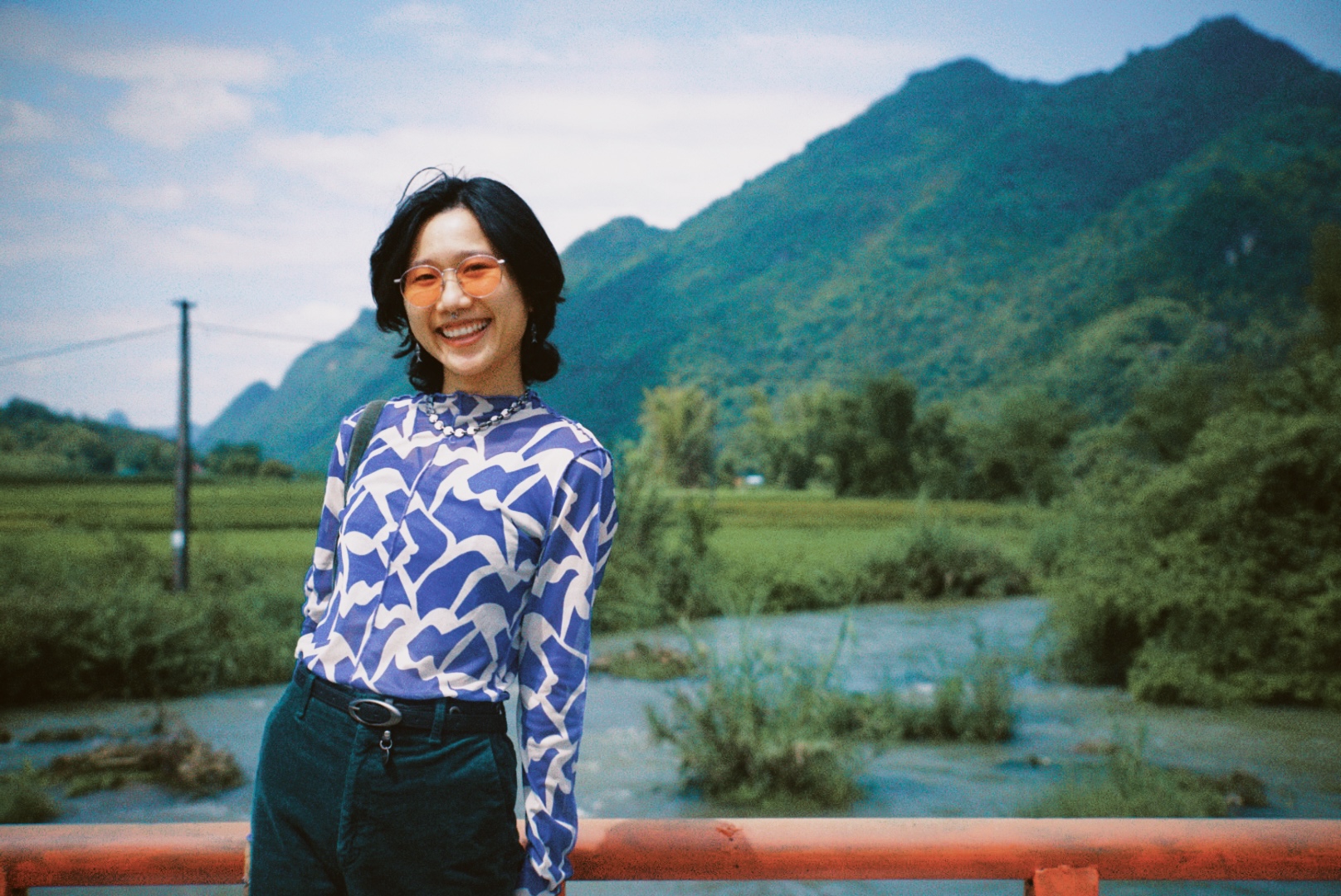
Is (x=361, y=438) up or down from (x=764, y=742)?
up

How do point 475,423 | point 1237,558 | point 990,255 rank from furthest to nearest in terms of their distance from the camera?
point 990,255
point 1237,558
point 475,423

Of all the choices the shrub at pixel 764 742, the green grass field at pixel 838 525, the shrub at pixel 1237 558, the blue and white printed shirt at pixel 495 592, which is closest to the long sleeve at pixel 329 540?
the blue and white printed shirt at pixel 495 592

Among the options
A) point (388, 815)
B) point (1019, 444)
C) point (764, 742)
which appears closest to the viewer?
point (388, 815)

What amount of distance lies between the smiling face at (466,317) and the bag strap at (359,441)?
110 millimetres

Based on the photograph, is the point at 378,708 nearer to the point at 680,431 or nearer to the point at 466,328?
the point at 466,328

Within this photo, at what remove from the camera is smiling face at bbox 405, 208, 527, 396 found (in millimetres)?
1462

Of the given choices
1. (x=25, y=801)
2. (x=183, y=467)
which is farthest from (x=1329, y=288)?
(x=25, y=801)

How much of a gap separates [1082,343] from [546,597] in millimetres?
65665

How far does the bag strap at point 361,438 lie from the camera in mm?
1475

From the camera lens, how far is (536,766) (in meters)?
1.32

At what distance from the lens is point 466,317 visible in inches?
58.1

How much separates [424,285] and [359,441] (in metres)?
0.22

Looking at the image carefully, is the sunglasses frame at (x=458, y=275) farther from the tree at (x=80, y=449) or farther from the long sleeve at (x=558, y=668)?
the tree at (x=80, y=449)

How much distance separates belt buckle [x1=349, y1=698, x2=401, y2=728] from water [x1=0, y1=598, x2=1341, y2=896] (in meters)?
5.99
